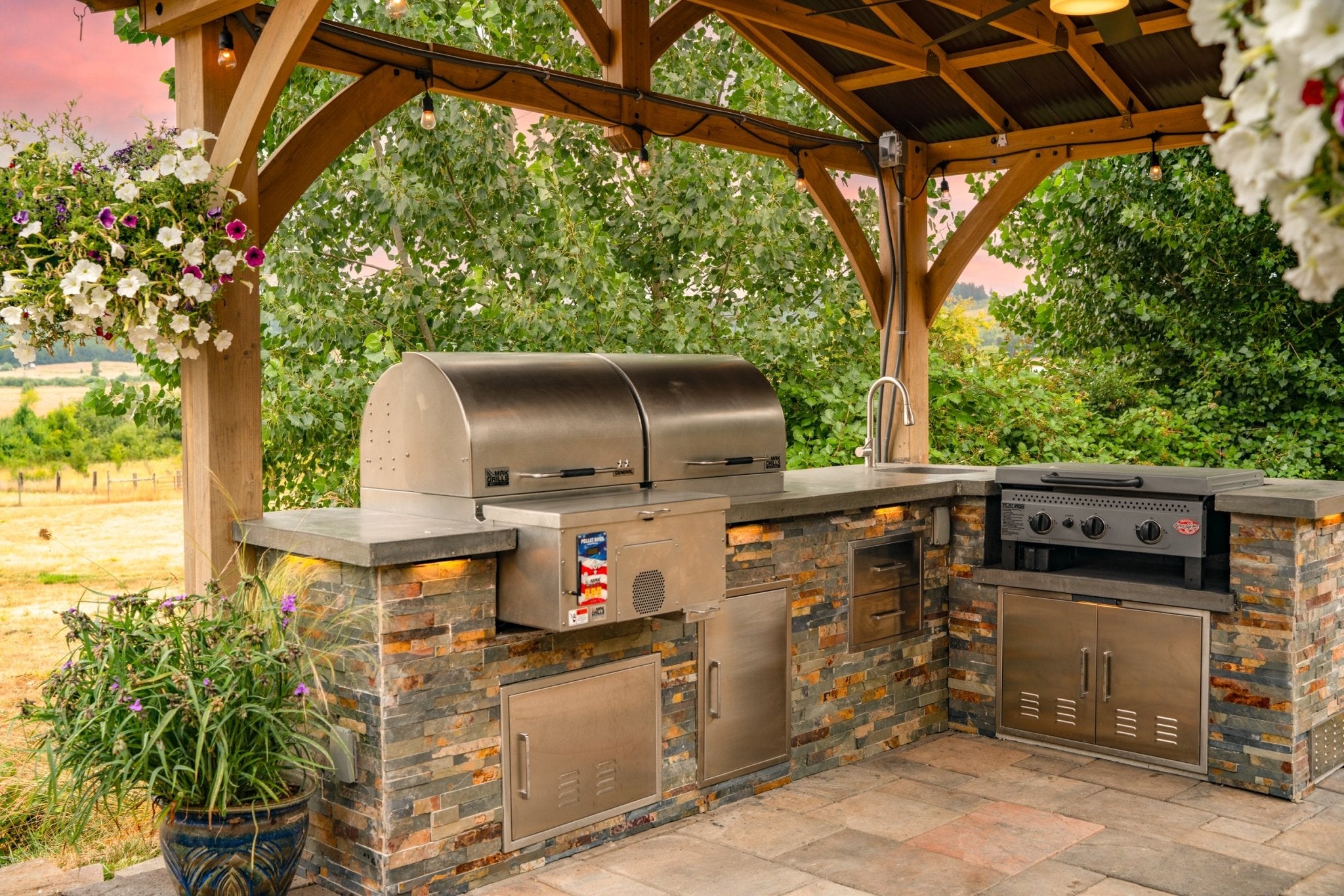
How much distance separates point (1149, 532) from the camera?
15.4 feet

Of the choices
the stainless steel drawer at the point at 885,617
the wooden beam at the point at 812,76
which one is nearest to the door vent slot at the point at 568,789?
the stainless steel drawer at the point at 885,617

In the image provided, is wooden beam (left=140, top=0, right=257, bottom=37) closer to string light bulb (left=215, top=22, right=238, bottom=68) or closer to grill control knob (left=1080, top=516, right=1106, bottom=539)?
string light bulb (left=215, top=22, right=238, bottom=68)

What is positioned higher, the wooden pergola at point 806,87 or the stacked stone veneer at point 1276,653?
the wooden pergola at point 806,87

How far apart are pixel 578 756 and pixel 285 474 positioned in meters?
4.74

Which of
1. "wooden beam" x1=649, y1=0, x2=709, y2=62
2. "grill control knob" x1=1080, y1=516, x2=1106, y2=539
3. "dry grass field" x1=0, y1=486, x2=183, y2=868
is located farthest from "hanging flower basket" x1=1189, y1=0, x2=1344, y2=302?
"dry grass field" x1=0, y1=486, x2=183, y2=868

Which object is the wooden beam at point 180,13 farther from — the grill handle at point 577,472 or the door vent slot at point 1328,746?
the door vent slot at point 1328,746

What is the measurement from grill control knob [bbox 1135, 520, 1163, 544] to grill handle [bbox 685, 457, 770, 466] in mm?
1551

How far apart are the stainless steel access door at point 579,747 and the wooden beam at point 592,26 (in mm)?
2654

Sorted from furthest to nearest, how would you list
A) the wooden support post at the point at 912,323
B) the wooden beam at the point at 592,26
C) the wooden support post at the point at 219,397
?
1. the wooden support post at the point at 912,323
2. the wooden beam at the point at 592,26
3. the wooden support post at the point at 219,397

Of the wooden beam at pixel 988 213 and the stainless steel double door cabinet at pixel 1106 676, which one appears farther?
the wooden beam at pixel 988 213

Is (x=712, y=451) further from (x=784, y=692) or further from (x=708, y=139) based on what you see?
(x=708, y=139)

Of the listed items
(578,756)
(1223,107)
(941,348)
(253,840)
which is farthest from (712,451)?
(941,348)

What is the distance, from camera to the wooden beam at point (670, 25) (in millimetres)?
5152

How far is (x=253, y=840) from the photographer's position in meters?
3.13
